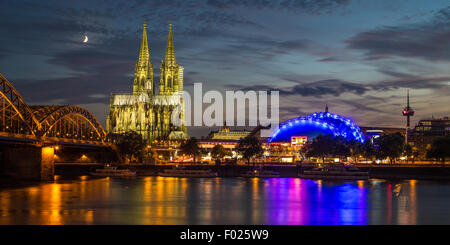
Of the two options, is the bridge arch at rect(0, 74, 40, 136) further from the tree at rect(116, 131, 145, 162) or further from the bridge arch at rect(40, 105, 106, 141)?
the tree at rect(116, 131, 145, 162)

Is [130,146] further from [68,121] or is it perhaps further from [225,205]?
[225,205]

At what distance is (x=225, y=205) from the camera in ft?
205

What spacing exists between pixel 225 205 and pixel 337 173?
163ft

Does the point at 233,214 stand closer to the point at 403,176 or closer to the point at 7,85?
the point at 7,85

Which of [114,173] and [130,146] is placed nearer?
[114,173]

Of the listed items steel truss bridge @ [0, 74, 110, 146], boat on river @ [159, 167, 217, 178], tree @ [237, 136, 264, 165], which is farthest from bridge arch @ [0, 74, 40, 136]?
tree @ [237, 136, 264, 165]

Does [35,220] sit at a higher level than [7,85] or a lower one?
lower

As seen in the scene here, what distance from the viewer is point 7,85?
88750 mm

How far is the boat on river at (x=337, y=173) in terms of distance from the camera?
106 metres

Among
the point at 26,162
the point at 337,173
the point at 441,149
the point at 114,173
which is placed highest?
the point at 441,149

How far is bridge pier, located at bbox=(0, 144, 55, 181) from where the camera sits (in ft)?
298

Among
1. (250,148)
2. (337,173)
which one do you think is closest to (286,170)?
(337,173)
